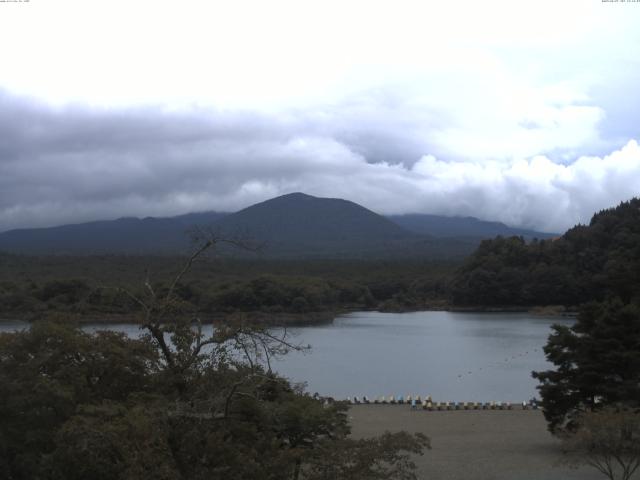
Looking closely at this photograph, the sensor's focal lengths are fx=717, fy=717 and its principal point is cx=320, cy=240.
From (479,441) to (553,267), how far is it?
58.7 meters

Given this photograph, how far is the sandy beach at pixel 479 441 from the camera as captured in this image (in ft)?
45.2

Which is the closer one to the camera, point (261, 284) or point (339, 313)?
point (261, 284)

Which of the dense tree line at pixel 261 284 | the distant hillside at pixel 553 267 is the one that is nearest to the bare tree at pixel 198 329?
the dense tree line at pixel 261 284

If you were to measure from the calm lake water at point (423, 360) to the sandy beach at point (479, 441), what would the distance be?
3354 mm

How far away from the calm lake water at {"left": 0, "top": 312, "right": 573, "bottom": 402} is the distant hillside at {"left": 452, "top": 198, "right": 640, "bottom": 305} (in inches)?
524

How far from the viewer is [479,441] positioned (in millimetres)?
17188

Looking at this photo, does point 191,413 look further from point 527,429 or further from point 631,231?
point 631,231

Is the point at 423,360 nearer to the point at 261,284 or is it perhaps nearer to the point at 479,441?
the point at 479,441

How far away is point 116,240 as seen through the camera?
577ft

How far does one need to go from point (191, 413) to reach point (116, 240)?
177 meters

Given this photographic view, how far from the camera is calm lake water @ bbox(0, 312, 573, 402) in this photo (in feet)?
91.0

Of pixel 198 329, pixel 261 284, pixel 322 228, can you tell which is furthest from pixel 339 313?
pixel 322 228

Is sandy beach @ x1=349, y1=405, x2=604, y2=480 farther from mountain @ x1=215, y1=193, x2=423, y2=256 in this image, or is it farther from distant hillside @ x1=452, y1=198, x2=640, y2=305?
mountain @ x1=215, y1=193, x2=423, y2=256

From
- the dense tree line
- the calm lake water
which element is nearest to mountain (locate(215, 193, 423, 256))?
the dense tree line
